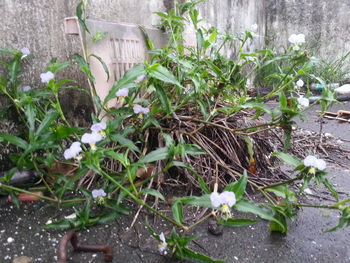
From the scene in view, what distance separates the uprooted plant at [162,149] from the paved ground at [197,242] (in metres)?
0.06

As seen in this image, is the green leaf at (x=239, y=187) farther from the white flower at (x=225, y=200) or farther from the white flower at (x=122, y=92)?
the white flower at (x=122, y=92)

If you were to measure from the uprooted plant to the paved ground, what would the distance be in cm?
6

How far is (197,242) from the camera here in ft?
3.96

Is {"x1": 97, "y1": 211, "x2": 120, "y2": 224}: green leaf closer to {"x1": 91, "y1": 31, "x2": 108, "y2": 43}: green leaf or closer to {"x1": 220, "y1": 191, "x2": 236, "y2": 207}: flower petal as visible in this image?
{"x1": 220, "y1": 191, "x2": 236, "y2": 207}: flower petal

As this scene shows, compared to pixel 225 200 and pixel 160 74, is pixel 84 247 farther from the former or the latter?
pixel 160 74

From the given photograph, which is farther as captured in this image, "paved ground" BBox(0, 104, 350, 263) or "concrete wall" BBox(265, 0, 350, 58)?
"concrete wall" BBox(265, 0, 350, 58)

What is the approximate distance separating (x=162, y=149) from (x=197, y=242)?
1.22 ft

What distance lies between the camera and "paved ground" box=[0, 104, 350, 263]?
1.13 metres

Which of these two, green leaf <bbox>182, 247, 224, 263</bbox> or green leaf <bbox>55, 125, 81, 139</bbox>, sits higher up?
green leaf <bbox>55, 125, 81, 139</bbox>

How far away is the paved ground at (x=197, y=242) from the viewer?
1129 millimetres

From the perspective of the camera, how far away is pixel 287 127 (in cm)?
139

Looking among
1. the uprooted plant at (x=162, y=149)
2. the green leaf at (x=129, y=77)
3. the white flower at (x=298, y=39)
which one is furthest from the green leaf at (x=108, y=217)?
the white flower at (x=298, y=39)

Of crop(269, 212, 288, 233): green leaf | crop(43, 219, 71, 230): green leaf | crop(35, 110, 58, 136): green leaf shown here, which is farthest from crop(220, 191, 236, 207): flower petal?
crop(35, 110, 58, 136): green leaf

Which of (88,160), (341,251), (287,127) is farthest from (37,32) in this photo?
(341,251)
